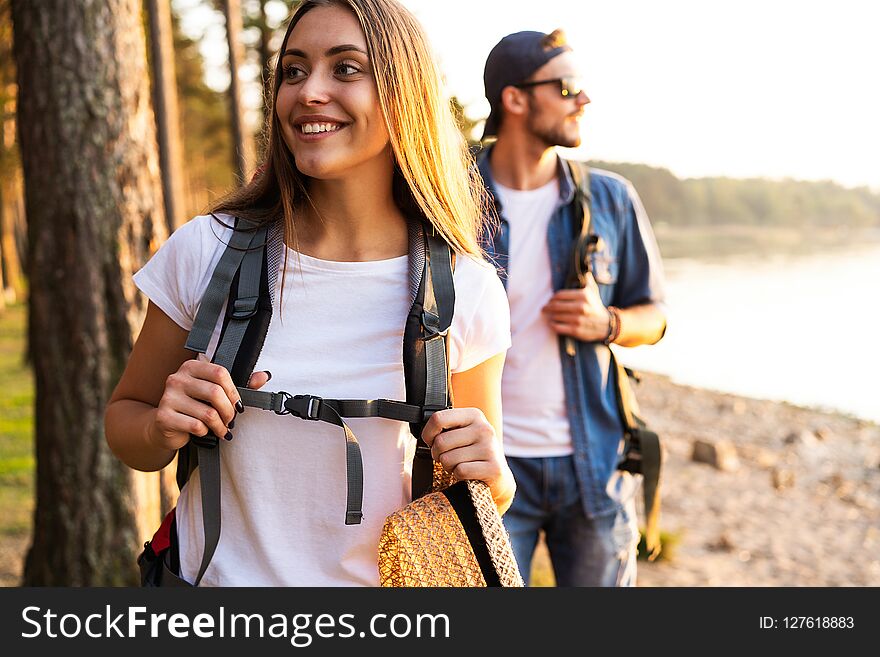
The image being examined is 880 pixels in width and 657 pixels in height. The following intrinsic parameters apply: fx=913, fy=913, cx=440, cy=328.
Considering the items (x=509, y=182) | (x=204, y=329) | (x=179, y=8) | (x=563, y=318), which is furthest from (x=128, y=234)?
(x=179, y=8)

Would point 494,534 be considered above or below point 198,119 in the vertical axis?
below

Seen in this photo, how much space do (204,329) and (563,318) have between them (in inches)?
61.5

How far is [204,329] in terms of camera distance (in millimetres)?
1792

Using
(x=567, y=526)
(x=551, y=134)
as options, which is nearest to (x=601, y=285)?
(x=551, y=134)

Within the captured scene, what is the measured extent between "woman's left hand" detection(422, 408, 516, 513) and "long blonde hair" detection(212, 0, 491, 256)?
40 cm

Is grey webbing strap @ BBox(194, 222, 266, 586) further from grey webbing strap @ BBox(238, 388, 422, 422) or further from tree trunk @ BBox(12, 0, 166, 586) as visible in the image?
tree trunk @ BBox(12, 0, 166, 586)

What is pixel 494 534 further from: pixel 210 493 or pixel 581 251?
pixel 581 251

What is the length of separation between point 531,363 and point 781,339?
61.0 ft

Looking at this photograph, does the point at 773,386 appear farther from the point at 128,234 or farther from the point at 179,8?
the point at 128,234

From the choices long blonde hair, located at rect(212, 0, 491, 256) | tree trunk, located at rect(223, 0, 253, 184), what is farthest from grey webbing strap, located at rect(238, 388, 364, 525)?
tree trunk, located at rect(223, 0, 253, 184)

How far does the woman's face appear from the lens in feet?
6.10

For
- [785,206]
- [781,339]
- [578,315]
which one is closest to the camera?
[578,315]

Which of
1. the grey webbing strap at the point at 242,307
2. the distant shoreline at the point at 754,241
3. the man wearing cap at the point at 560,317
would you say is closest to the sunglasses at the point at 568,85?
the man wearing cap at the point at 560,317

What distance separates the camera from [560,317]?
3090 millimetres
